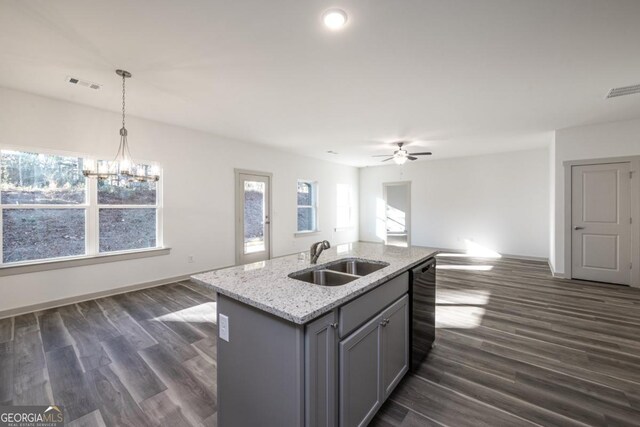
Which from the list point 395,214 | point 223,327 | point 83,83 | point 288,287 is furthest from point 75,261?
point 395,214

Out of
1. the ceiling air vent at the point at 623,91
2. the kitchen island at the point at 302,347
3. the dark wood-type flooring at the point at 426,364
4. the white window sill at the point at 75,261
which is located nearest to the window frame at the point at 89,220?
the white window sill at the point at 75,261

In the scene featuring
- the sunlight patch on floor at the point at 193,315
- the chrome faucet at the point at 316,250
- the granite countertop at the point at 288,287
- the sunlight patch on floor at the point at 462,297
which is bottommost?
the sunlight patch on floor at the point at 193,315

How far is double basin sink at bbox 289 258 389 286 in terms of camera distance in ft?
6.29

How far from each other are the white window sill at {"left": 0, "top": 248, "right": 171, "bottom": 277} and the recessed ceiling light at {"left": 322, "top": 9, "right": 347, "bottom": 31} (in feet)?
13.5

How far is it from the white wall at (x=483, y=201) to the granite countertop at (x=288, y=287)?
5944mm

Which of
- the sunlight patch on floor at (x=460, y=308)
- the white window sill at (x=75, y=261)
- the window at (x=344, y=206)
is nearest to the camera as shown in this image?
the sunlight patch on floor at (x=460, y=308)

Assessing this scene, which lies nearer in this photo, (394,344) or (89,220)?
(394,344)

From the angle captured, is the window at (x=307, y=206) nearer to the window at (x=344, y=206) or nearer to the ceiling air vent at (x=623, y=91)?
the window at (x=344, y=206)

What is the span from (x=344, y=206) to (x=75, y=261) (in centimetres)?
674

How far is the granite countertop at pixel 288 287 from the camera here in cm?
120

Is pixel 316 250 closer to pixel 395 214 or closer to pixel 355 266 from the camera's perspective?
pixel 355 266

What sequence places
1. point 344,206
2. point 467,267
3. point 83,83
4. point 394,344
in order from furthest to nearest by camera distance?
point 344,206 → point 467,267 → point 83,83 → point 394,344

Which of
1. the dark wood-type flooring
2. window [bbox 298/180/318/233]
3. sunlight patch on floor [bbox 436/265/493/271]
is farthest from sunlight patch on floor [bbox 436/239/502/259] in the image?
window [bbox 298/180/318/233]

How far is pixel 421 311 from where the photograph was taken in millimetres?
2254
